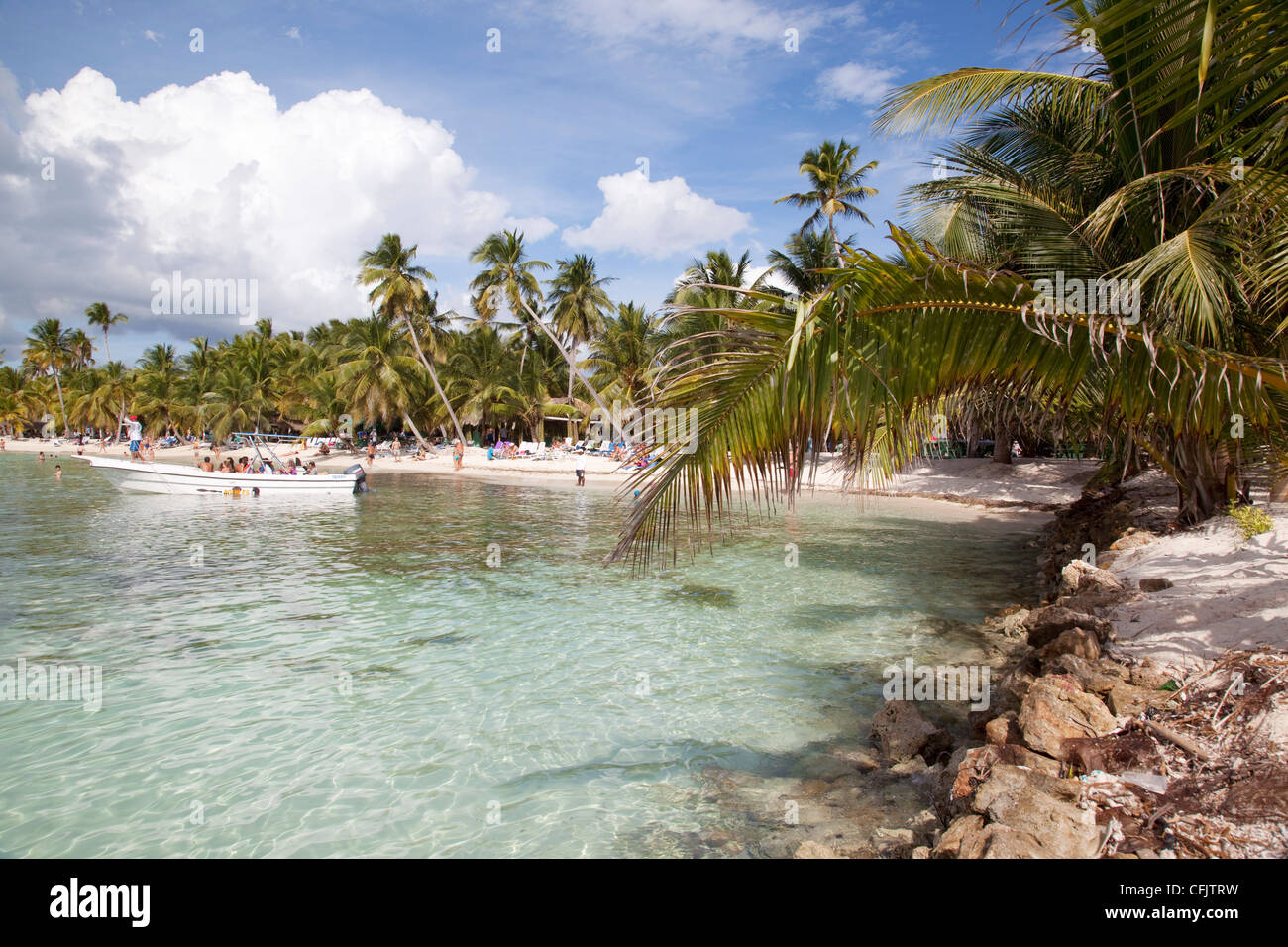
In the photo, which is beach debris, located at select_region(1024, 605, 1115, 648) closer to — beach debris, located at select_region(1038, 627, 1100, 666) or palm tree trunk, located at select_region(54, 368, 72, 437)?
beach debris, located at select_region(1038, 627, 1100, 666)

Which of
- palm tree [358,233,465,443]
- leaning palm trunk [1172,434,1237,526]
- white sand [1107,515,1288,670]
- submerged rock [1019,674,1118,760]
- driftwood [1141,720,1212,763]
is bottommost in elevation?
submerged rock [1019,674,1118,760]

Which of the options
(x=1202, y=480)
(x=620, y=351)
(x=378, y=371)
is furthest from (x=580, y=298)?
(x=1202, y=480)

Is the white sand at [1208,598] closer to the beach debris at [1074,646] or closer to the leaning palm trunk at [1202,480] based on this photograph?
the beach debris at [1074,646]

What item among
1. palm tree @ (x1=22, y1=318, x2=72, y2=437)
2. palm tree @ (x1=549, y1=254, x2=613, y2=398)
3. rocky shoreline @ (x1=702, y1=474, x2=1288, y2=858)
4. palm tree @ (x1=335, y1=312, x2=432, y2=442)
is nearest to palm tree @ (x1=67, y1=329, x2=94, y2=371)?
palm tree @ (x1=22, y1=318, x2=72, y2=437)

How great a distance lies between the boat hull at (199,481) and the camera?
25328mm

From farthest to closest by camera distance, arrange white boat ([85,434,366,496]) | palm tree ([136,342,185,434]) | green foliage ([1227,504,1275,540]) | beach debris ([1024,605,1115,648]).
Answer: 1. palm tree ([136,342,185,434])
2. white boat ([85,434,366,496])
3. green foliage ([1227,504,1275,540])
4. beach debris ([1024,605,1115,648])

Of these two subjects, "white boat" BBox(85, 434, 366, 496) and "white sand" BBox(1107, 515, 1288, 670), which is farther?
"white boat" BBox(85, 434, 366, 496)

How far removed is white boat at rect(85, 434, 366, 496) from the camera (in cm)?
2531

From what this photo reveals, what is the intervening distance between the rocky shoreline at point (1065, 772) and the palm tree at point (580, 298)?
131 ft

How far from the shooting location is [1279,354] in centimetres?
580

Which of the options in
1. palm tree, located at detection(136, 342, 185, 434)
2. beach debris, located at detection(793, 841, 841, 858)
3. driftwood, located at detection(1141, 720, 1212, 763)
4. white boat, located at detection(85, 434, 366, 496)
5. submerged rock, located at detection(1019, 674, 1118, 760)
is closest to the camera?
driftwood, located at detection(1141, 720, 1212, 763)

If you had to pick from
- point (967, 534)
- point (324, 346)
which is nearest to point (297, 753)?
point (967, 534)

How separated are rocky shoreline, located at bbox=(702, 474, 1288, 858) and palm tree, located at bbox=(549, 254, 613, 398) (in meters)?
39.8

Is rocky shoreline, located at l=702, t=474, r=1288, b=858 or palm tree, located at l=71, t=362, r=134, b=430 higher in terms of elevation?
palm tree, located at l=71, t=362, r=134, b=430
